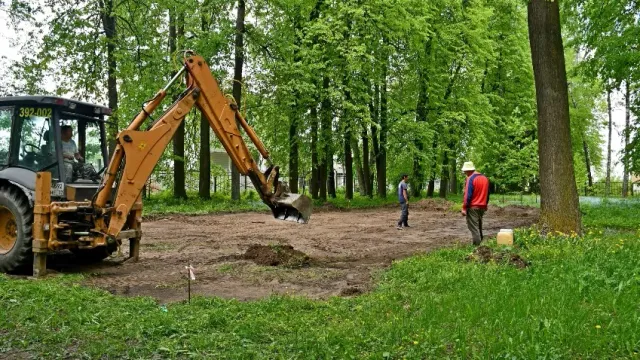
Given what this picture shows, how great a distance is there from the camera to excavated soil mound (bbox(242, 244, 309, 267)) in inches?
420

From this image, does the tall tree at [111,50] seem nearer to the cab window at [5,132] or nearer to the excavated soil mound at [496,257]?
the cab window at [5,132]

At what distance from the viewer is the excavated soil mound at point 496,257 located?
902 cm

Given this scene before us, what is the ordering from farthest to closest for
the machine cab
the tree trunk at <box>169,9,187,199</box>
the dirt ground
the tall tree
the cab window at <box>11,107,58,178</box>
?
the tree trunk at <box>169,9,187,199</box> < the tall tree < the cab window at <box>11,107,58,178</box> < the machine cab < the dirt ground

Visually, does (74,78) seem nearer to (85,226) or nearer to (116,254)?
(116,254)

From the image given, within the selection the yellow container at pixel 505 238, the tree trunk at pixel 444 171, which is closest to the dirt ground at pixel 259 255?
the yellow container at pixel 505 238

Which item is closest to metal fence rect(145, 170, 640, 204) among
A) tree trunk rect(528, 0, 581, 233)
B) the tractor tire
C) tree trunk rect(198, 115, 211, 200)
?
tree trunk rect(198, 115, 211, 200)

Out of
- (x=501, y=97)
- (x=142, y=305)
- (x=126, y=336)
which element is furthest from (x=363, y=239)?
(x=501, y=97)

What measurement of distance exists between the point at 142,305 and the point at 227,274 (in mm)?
2607

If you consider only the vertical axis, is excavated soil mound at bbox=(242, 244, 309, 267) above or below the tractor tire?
below

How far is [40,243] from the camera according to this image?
361 inches

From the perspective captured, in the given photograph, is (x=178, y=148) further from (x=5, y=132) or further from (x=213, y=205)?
(x=5, y=132)

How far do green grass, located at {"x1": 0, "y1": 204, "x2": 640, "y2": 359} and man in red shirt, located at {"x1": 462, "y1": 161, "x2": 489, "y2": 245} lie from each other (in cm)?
323

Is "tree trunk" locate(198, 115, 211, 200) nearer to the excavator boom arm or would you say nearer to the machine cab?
the machine cab

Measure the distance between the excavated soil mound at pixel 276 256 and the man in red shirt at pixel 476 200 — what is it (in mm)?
3534
